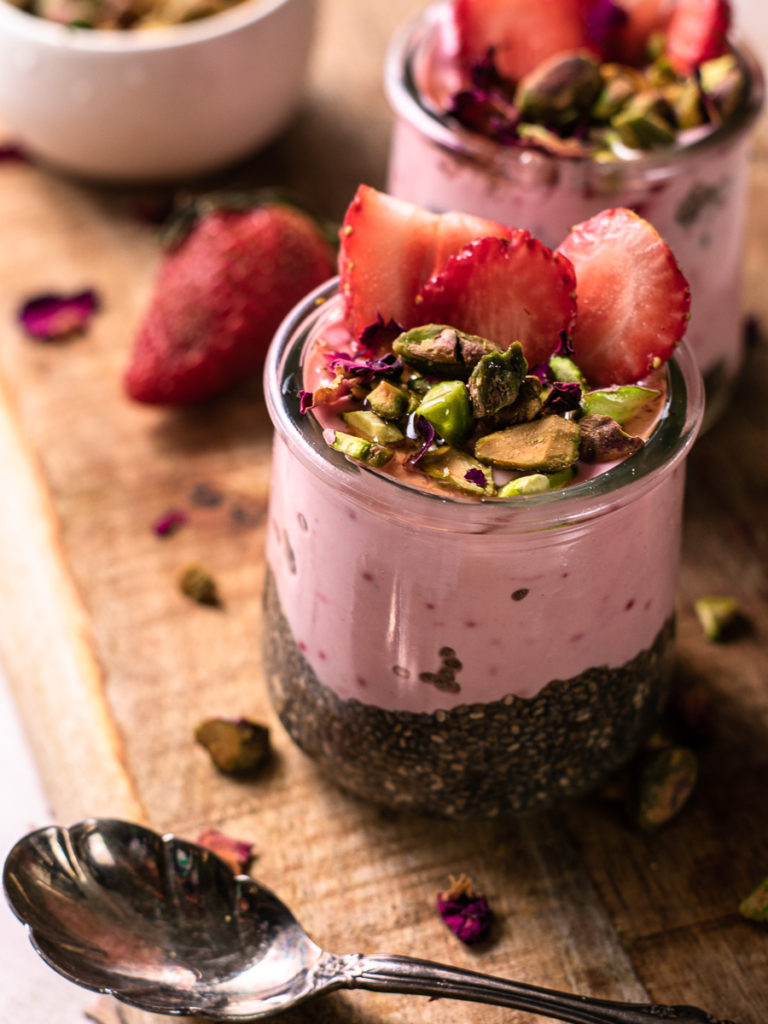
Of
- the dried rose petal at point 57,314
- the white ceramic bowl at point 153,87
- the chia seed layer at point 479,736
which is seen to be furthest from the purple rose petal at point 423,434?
the white ceramic bowl at point 153,87

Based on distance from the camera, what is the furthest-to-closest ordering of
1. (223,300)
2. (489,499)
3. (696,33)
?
(223,300), (696,33), (489,499)

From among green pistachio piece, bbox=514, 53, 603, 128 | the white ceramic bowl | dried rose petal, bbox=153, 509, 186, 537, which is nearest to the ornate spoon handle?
dried rose petal, bbox=153, 509, 186, 537

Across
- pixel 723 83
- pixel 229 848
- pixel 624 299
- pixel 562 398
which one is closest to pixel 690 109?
pixel 723 83

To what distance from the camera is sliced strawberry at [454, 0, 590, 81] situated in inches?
52.2

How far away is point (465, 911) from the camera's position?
3.32 ft

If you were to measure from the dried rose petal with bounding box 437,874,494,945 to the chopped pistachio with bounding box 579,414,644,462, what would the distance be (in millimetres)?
392

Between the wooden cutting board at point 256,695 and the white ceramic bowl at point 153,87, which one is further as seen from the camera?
the white ceramic bowl at point 153,87

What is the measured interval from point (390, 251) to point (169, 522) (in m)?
0.50

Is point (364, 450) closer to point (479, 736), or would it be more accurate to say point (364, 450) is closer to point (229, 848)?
point (479, 736)

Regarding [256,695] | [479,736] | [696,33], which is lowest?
[256,695]

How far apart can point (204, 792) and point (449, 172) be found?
0.67 m

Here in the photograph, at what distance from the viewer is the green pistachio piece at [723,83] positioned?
49.1 inches

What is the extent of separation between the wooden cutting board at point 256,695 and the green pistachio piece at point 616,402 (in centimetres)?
39

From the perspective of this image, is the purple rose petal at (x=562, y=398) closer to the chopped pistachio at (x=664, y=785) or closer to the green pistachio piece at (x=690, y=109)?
the chopped pistachio at (x=664, y=785)
